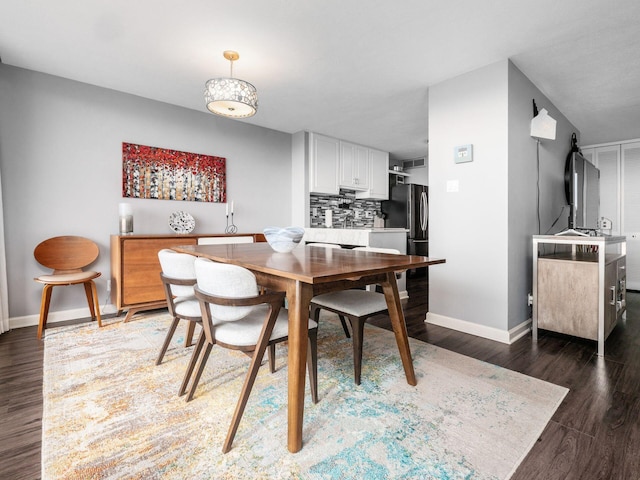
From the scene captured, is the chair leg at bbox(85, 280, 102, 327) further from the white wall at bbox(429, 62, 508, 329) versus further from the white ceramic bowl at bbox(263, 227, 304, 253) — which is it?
the white wall at bbox(429, 62, 508, 329)

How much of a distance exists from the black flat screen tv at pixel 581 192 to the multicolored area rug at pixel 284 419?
2.58 meters

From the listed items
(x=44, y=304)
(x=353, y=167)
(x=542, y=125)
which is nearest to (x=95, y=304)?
(x=44, y=304)

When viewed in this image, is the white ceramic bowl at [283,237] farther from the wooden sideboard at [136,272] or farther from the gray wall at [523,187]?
the gray wall at [523,187]

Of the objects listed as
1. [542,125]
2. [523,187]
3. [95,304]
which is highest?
[542,125]

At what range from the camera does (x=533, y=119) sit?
2.87 meters

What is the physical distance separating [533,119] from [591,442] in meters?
2.63

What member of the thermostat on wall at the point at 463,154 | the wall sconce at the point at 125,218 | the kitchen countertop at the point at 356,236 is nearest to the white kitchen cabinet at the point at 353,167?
the kitchen countertop at the point at 356,236

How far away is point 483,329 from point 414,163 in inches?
180

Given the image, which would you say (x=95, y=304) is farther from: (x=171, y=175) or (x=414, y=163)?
(x=414, y=163)

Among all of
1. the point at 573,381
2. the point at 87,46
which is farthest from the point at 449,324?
the point at 87,46

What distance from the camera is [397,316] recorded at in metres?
1.77

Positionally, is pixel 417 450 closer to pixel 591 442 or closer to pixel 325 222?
pixel 591 442

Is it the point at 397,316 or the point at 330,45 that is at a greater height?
the point at 330,45

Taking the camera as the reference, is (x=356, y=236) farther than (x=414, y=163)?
No
